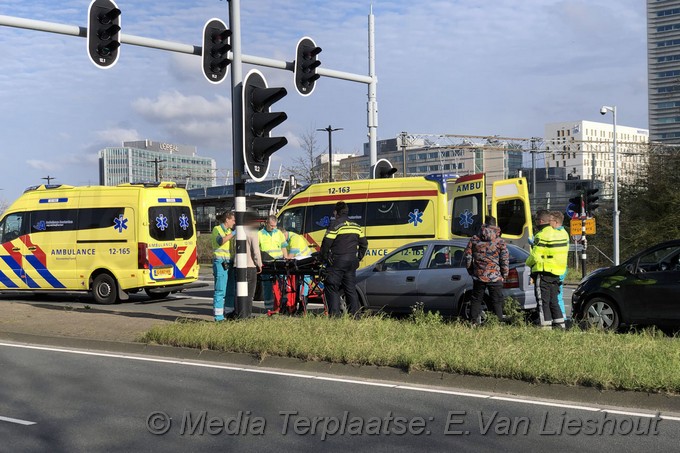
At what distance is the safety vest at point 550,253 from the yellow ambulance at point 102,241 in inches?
387

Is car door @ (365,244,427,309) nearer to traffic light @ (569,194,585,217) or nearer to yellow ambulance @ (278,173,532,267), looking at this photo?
yellow ambulance @ (278,173,532,267)

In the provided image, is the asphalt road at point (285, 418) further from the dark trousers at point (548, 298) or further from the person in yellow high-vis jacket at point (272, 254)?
the person in yellow high-vis jacket at point (272, 254)

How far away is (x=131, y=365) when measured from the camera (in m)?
9.87

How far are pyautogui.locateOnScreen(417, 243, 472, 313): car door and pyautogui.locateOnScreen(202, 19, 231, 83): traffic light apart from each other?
15.0 ft

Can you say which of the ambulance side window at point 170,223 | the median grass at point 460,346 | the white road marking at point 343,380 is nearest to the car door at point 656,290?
the median grass at point 460,346

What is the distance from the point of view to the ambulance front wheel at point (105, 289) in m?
18.8

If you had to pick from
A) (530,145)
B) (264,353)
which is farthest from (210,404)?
(530,145)

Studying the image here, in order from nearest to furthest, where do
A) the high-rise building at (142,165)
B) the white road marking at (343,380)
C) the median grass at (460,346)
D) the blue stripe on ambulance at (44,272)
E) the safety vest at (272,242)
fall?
the white road marking at (343,380) < the median grass at (460,346) < the safety vest at (272,242) < the blue stripe on ambulance at (44,272) < the high-rise building at (142,165)

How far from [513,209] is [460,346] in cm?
1100

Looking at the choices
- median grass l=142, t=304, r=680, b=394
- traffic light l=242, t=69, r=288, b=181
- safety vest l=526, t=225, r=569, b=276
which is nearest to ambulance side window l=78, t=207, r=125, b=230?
median grass l=142, t=304, r=680, b=394

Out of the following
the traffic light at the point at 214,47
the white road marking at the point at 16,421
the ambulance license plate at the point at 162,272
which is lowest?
the white road marking at the point at 16,421

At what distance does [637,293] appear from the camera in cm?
1188

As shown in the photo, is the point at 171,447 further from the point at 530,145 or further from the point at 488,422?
the point at 530,145

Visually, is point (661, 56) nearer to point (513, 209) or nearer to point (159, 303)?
point (513, 209)
